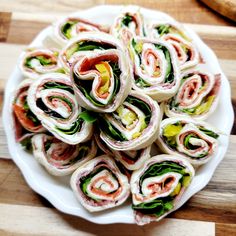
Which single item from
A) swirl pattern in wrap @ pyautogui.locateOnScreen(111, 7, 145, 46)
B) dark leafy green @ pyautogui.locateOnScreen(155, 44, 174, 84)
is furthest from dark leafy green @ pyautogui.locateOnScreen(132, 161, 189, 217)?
swirl pattern in wrap @ pyautogui.locateOnScreen(111, 7, 145, 46)

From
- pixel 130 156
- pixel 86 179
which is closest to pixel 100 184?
pixel 86 179

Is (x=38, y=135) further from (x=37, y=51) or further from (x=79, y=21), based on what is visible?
(x=79, y=21)

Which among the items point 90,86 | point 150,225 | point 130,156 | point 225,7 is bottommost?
point 150,225

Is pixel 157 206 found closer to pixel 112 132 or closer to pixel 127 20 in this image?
pixel 112 132

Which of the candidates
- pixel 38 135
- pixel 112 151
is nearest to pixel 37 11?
pixel 38 135

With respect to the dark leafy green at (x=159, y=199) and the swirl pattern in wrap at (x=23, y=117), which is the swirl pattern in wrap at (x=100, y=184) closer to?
the dark leafy green at (x=159, y=199)

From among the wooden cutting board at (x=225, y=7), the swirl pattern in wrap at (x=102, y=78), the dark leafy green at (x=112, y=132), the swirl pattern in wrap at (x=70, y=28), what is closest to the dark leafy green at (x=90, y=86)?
the swirl pattern in wrap at (x=102, y=78)
